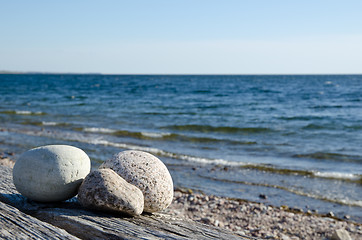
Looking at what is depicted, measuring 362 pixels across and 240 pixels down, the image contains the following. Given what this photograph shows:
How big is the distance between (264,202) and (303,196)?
1049mm

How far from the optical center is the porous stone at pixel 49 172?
168 inches

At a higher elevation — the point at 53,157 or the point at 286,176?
the point at 53,157

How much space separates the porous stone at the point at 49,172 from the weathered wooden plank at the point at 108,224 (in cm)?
16

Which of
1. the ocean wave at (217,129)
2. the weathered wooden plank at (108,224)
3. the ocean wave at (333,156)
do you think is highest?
the weathered wooden plank at (108,224)

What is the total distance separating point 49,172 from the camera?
14.0 ft

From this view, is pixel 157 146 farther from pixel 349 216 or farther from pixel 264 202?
pixel 349 216

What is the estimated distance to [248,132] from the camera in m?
17.7

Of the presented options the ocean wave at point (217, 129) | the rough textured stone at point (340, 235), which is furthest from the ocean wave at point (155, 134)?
the rough textured stone at point (340, 235)

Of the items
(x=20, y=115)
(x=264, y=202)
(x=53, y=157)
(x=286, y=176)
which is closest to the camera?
(x=53, y=157)

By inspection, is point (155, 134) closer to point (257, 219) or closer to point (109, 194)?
point (257, 219)

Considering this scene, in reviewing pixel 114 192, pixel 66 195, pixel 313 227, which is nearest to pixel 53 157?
pixel 66 195

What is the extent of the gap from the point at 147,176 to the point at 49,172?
110 centimetres

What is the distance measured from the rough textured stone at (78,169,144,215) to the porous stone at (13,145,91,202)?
0.27 m

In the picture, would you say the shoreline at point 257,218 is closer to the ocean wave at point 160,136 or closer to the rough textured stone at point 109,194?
the rough textured stone at point 109,194
